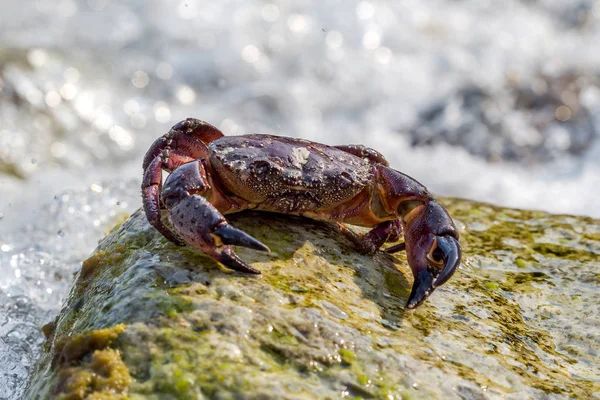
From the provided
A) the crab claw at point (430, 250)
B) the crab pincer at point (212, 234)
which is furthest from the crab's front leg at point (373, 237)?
the crab pincer at point (212, 234)

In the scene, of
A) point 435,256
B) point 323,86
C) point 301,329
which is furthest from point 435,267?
point 323,86

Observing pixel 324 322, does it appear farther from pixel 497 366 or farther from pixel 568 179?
pixel 568 179

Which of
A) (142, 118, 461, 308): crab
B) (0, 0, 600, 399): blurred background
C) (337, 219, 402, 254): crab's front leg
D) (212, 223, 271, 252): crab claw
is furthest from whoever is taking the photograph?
(0, 0, 600, 399): blurred background

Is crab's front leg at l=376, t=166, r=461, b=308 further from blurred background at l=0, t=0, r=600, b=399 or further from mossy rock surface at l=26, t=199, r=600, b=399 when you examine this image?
blurred background at l=0, t=0, r=600, b=399

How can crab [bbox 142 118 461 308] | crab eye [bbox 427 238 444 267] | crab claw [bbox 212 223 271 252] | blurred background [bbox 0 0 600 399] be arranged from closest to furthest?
crab claw [bbox 212 223 271 252]
crab [bbox 142 118 461 308]
crab eye [bbox 427 238 444 267]
blurred background [bbox 0 0 600 399]

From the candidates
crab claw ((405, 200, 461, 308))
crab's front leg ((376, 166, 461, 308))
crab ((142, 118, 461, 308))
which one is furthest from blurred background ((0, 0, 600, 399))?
crab claw ((405, 200, 461, 308))
